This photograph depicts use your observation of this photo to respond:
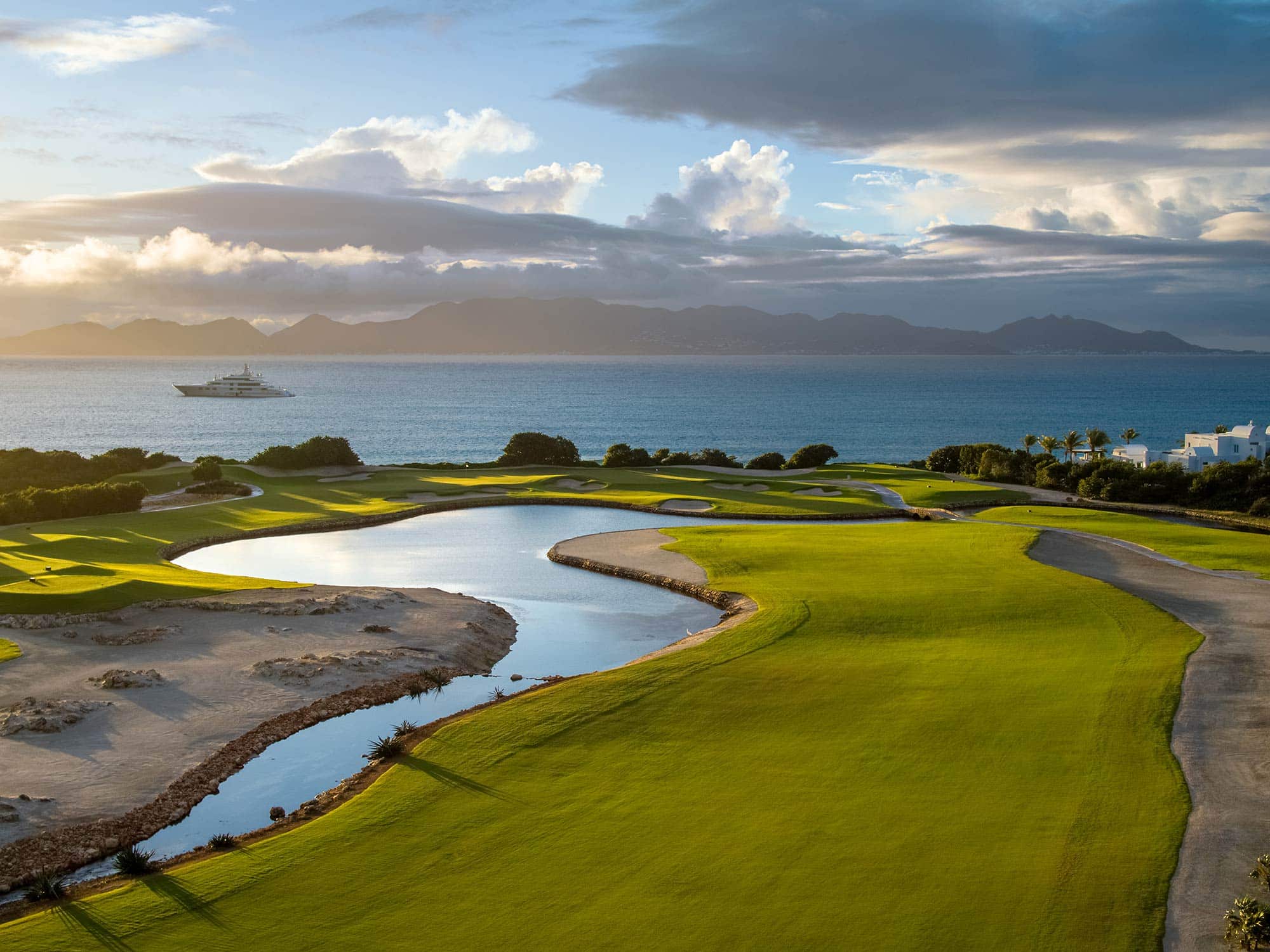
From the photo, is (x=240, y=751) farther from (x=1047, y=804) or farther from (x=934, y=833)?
(x=1047, y=804)

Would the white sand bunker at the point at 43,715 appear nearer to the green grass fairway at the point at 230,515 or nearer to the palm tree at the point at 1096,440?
the green grass fairway at the point at 230,515

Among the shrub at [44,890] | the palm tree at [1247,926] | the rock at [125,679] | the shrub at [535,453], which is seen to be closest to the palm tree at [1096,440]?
the shrub at [535,453]

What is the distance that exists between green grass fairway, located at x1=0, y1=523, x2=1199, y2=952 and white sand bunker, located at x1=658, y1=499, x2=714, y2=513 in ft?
95.4

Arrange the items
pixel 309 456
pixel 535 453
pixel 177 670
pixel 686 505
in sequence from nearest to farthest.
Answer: pixel 177 670
pixel 686 505
pixel 309 456
pixel 535 453

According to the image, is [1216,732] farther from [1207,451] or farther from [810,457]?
[1207,451]

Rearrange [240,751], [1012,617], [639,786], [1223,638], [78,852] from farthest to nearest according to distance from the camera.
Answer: [1012,617], [1223,638], [240,751], [639,786], [78,852]

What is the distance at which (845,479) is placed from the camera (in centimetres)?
6969

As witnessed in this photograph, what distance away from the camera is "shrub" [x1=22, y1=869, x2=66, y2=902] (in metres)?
14.2

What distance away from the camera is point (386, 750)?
19609mm

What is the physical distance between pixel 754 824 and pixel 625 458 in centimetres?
6443

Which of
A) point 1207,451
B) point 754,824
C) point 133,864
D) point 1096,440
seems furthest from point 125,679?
point 1207,451

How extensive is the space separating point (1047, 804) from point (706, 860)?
6.16m

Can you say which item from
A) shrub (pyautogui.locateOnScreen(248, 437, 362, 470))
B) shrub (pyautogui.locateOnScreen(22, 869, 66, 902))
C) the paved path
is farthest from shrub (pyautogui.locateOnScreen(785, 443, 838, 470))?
shrub (pyautogui.locateOnScreen(22, 869, 66, 902))

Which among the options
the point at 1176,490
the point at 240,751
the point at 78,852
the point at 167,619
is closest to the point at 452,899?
the point at 78,852
